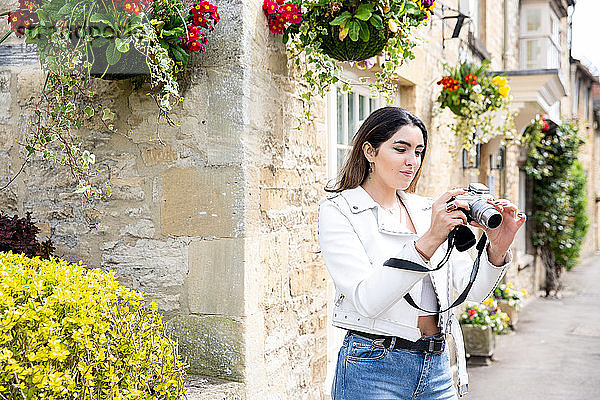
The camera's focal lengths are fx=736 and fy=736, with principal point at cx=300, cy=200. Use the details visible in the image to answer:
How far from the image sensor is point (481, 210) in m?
2.26

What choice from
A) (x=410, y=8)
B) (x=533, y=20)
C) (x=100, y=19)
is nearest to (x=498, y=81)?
(x=410, y=8)

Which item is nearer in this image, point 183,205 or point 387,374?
point 387,374

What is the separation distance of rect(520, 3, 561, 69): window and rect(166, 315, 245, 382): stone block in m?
9.25

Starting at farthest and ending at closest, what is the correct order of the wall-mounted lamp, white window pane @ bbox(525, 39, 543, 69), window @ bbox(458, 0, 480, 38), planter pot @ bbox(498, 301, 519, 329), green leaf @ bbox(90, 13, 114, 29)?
white window pane @ bbox(525, 39, 543, 69)
planter pot @ bbox(498, 301, 519, 329)
window @ bbox(458, 0, 480, 38)
the wall-mounted lamp
green leaf @ bbox(90, 13, 114, 29)

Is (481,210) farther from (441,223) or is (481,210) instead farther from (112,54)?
(112,54)

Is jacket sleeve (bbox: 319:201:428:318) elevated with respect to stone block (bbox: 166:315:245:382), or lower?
elevated

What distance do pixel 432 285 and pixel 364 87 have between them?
8.71 feet

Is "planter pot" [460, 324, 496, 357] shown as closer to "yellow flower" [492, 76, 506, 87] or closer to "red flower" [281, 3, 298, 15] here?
"yellow flower" [492, 76, 506, 87]

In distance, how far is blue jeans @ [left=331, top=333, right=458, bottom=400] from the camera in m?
2.45

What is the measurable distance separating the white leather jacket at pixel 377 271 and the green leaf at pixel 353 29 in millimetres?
958

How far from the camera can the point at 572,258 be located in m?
12.4

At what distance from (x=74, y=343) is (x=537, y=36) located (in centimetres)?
1036

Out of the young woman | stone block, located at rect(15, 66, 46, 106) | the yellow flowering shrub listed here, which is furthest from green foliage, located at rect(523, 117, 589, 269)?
the yellow flowering shrub

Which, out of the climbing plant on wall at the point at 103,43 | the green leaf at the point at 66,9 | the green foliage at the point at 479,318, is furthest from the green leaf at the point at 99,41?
the green foliage at the point at 479,318
